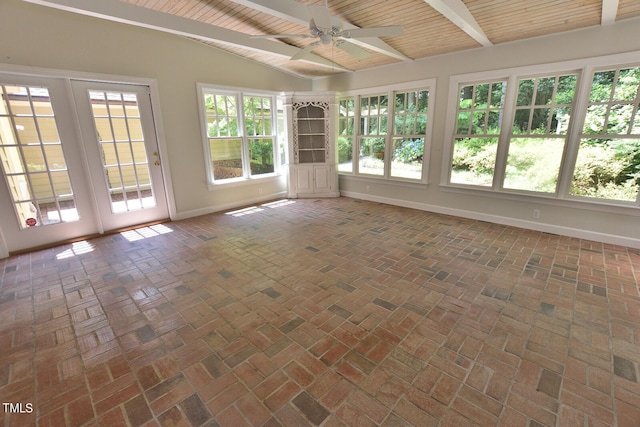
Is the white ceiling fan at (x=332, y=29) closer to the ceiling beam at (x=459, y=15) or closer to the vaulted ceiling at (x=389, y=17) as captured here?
the vaulted ceiling at (x=389, y=17)

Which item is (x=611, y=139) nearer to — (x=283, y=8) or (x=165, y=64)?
(x=283, y=8)

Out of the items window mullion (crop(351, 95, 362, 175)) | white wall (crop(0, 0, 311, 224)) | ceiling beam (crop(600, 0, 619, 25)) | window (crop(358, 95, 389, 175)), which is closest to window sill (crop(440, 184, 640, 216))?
window (crop(358, 95, 389, 175))

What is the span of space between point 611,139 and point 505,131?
1190mm

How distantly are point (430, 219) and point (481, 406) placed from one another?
361cm

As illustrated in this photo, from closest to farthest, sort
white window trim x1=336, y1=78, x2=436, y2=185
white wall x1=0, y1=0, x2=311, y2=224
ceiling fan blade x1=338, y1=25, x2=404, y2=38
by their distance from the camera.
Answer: ceiling fan blade x1=338, y1=25, x2=404, y2=38
white wall x1=0, y1=0, x2=311, y2=224
white window trim x1=336, y1=78, x2=436, y2=185

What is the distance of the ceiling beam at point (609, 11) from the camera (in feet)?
9.57

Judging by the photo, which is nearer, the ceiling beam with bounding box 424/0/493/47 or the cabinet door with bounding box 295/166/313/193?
the ceiling beam with bounding box 424/0/493/47

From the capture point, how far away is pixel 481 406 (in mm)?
1542

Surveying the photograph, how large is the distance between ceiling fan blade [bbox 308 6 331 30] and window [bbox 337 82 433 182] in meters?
2.95

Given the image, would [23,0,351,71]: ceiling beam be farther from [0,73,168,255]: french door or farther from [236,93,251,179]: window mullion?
[236,93,251,179]: window mullion

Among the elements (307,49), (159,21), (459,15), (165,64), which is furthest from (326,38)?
(165,64)

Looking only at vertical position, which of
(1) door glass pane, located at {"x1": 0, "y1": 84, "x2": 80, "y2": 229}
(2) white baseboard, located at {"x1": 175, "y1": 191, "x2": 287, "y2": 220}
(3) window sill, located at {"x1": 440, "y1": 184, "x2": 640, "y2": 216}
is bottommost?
(2) white baseboard, located at {"x1": 175, "y1": 191, "x2": 287, "y2": 220}

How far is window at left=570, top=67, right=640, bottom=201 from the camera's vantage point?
A: 11.3ft

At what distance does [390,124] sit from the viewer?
5.61 meters
